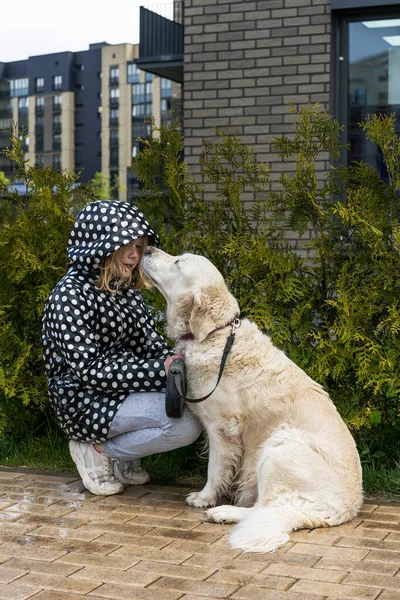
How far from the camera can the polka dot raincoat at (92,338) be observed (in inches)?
171

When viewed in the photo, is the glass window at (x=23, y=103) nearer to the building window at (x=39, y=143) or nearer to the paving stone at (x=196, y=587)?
the building window at (x=39, y=143)

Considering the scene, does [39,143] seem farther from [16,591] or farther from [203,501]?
[16,591]

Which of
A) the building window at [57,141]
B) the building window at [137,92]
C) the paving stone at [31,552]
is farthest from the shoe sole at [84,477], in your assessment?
the building window at [57,141]

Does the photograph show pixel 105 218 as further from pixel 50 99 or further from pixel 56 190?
pixel 50 99

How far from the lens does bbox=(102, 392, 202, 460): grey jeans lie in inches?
174

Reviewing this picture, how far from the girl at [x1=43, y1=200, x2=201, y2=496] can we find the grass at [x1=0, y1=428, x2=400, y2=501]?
0.48 m

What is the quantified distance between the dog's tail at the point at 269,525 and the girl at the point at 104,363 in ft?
2.54

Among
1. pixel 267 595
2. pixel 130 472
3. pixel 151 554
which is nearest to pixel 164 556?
pixel 151 554

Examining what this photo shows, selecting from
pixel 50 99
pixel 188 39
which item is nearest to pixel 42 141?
pixel 50 99

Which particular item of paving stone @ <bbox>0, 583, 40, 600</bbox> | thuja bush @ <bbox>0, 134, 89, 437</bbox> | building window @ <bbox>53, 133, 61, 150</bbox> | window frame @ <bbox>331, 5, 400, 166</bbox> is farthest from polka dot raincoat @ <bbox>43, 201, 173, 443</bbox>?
building window @ <bbox>53, 133, 61, 150</bbox>

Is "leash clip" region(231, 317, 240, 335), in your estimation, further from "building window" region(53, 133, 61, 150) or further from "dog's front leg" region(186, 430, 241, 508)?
"building window" region(53, 133, 61, 150)

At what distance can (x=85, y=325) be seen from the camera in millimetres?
4379

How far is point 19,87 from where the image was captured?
132m

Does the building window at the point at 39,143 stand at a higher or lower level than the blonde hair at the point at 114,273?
higher
